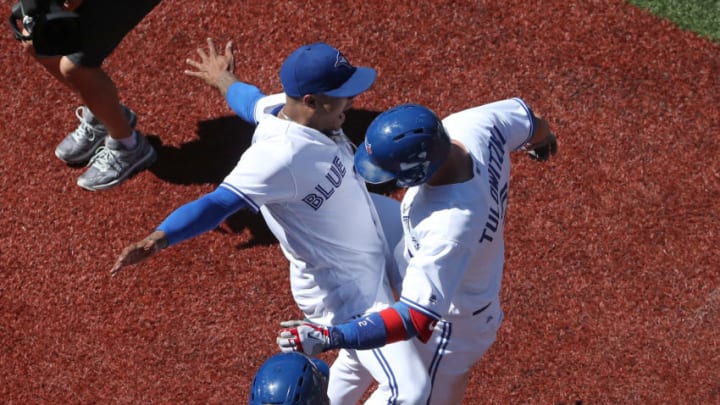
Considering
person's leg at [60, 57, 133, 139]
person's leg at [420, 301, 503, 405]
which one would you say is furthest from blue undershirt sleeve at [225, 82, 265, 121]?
person's leg at [420, 301, 503, 405]

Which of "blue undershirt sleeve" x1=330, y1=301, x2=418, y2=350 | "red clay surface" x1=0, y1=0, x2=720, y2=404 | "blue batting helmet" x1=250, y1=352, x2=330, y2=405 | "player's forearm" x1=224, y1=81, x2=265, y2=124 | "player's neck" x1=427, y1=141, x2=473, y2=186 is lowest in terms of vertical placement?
"red clay surface" x1=0, y1=0, x2=720, y2=404

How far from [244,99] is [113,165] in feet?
4.54

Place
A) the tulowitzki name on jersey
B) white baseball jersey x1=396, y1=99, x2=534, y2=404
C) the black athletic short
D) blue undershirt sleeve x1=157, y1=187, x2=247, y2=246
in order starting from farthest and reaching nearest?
the black athletic short, blue undershirt sleeve x1=157, y1=187, x2=247, y2=246, the tulowitzki name on jersey, white baseball jersey x1=396, y1=99, x2=534, y2=404

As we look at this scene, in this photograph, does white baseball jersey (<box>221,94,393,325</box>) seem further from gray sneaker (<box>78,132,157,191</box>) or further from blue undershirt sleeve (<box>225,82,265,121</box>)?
gray sneaker (<box>78,132,157,191</box>)

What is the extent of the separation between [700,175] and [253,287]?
2852mm

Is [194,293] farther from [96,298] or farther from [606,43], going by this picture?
[606,43]

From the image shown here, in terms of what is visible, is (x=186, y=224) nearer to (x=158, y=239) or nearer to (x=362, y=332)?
(x=158, y=239)

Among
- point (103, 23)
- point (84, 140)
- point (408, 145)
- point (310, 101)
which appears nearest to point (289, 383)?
point (408, 145)

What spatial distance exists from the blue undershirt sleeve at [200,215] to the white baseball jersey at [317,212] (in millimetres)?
50

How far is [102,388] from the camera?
4828mm

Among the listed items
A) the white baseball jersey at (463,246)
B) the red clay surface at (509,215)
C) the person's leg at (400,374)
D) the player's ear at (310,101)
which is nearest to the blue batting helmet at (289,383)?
the white baseball jersey at (463,246)

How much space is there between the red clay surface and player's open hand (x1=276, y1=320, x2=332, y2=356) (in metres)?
Answer: 1.53

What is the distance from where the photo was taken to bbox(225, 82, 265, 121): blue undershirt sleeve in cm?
438

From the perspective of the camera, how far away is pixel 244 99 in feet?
14.6
